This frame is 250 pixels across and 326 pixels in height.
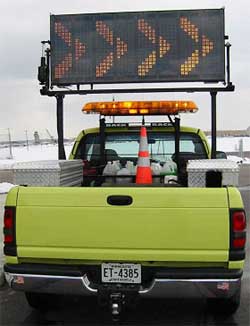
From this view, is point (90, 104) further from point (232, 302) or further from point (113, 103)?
Result: point (232, 302)

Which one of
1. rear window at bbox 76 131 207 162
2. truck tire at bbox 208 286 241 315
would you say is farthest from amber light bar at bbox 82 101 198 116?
truck tire at bbox 208 286 241 315

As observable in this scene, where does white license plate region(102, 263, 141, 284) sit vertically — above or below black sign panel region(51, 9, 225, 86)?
below

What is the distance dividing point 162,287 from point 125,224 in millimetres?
565

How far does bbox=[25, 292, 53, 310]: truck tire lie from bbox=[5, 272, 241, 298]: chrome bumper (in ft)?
3.00

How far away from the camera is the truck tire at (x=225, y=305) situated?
5.05m

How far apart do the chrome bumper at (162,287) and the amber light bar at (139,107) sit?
3.03 m

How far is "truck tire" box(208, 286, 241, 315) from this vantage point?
5055 millimetres

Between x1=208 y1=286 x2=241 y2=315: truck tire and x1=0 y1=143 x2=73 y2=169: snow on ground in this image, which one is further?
x1=0 y1=143 x2=73 y2=169: snow on ground

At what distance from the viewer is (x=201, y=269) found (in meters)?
4.30

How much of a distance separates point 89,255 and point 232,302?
1.54 meters

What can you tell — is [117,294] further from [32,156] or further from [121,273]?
[32,156]

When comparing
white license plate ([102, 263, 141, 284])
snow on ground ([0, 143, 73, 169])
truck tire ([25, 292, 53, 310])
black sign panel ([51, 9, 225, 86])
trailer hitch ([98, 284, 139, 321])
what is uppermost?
black sign panel ([51, 9, 225, 86])

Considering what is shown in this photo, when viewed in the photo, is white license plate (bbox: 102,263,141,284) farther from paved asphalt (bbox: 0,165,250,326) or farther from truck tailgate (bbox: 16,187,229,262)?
paved asphalt (bbox: 0,165,250,326)

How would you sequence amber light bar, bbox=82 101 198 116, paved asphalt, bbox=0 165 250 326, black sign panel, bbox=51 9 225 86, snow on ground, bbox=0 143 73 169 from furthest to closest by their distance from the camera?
snow on ground, bbox=0 143 73 169
amber light bar, bbox=82 101 198 116
black sign panel, bbox=51 9 225 86
paved asphalt, bbox=0 165 250 326
